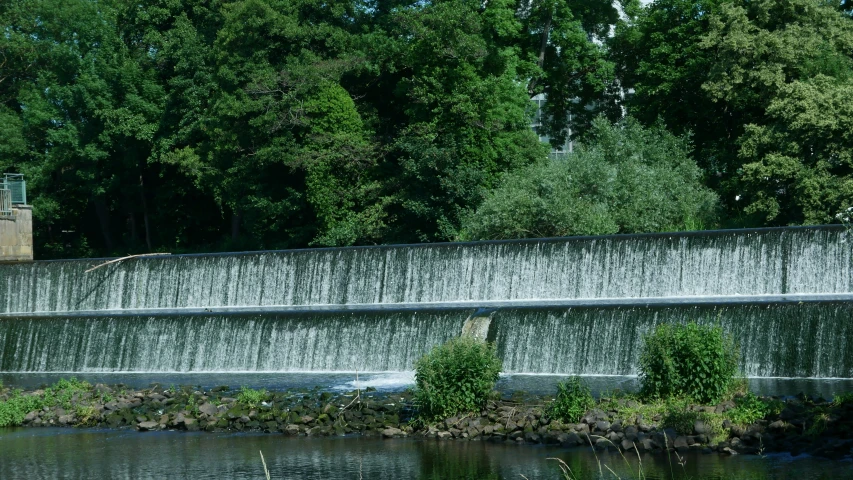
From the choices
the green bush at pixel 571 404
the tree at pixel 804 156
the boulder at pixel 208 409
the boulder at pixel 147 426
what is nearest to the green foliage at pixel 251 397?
the boulder at pixel 208 409

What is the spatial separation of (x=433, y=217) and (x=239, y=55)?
392 inches

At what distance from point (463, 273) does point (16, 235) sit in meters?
Result: 17.9

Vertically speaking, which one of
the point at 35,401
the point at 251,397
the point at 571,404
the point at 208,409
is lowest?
the point at 35,401

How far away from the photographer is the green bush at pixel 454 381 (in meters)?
16.2

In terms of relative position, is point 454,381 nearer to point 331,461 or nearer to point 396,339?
point 331,461

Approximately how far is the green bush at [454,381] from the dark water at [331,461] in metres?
0.67

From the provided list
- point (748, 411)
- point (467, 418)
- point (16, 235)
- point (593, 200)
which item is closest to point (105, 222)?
point (16, 235)

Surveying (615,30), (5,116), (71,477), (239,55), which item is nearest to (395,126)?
(239,55)

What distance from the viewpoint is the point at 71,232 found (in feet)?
169

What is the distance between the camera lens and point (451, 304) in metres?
26.3

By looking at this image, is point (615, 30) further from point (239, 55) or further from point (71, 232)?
point (71, 232)

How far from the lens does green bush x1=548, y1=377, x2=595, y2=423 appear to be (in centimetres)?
1559

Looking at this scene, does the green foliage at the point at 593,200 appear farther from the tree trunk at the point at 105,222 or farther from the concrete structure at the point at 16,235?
the tree trunk at the point at 105,222

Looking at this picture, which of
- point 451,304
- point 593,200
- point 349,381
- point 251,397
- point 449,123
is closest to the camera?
point 251,397
